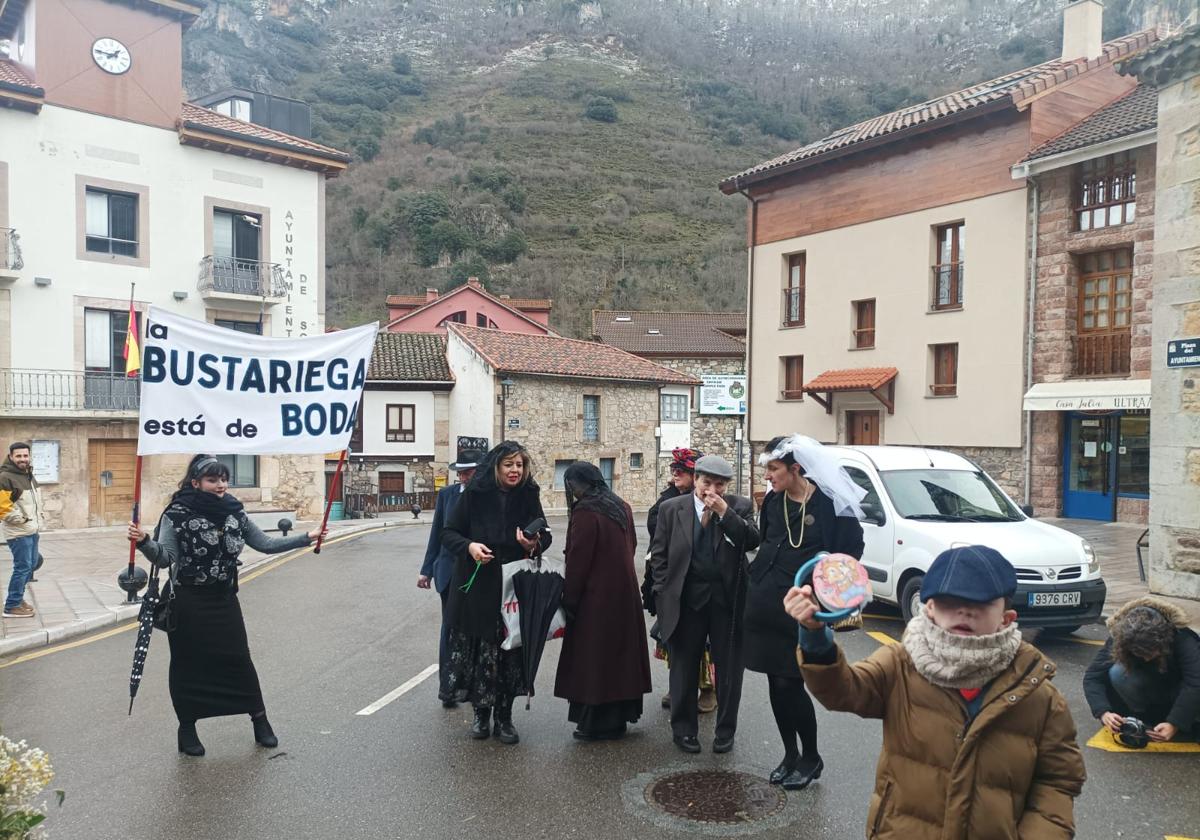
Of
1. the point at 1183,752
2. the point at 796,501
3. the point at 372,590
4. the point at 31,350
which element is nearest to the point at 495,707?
the point at 796,501

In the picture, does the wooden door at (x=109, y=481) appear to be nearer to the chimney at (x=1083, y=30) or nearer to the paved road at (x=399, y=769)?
the paved road at (x=399, y=769)

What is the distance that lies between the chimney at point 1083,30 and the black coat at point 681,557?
2476 centimetres

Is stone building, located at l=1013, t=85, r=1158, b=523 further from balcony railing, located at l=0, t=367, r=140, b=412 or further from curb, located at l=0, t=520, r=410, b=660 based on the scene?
balcony railing, located at l=0, t=367, r=140, b=412

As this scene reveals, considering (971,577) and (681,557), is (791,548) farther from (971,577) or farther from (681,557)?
(971,577)

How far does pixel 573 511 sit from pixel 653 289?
6864 centimetres

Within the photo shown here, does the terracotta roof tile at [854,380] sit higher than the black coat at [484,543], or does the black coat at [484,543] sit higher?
the terracotta roof tile at [854,380]

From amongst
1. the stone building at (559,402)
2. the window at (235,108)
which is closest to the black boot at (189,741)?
the window at (235,108)

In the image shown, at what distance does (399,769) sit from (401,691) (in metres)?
1.77

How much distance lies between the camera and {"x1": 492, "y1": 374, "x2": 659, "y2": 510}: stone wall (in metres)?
34.4

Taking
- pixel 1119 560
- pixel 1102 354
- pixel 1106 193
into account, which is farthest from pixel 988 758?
pixel 1106 193

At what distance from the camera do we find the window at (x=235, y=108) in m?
28.3

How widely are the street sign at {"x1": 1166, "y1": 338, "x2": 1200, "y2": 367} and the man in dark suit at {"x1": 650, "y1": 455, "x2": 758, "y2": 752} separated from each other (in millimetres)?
5937

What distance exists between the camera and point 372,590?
41.6ft

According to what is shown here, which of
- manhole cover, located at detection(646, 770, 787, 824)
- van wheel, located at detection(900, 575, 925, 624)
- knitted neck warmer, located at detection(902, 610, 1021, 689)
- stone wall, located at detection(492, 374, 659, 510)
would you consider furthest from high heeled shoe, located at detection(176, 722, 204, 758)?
stone wall, located at detection(492, 374, 659, 510)
